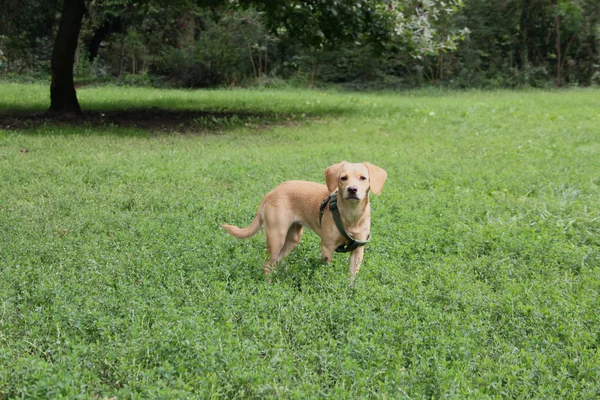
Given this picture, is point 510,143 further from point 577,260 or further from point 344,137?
point 577,260

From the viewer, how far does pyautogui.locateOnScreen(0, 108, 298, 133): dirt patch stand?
12703 millimetres

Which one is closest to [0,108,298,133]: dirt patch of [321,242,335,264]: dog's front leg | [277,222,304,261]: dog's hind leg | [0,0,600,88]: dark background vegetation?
[277,222,304,261]: dog's hind leg

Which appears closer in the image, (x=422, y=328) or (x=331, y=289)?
(x=422, y=328)

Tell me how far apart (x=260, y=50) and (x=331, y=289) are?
23.2 metres

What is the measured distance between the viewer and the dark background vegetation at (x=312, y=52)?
82.9 ft

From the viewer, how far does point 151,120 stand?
14.1 m

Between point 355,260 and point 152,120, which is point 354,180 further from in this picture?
point 152,120

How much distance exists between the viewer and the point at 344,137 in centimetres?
1202

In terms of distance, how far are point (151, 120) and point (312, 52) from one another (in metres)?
14.2

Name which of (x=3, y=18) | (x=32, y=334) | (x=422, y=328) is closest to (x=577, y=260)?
(x=422, y=328)

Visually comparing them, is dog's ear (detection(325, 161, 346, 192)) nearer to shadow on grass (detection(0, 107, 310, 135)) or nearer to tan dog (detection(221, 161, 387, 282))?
tan dog (detection(221, 161, 387, 282))

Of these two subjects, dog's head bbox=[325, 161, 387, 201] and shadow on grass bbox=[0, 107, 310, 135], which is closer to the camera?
dog's head bbox=[325, 161, 387, 201]

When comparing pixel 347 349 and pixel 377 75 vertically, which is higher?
pixel 377 75

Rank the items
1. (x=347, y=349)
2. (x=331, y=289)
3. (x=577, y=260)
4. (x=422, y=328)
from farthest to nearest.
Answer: (x=577, y=260)
(x=331, y=289)
(x=422, y=328)
(x=347, y=349)
